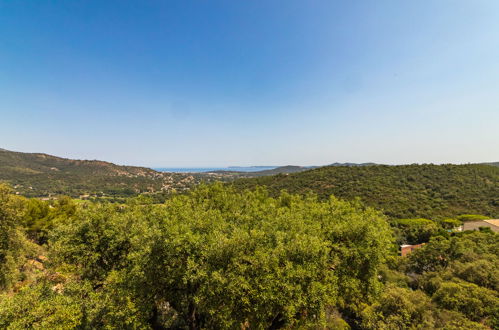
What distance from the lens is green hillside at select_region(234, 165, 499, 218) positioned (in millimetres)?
61781

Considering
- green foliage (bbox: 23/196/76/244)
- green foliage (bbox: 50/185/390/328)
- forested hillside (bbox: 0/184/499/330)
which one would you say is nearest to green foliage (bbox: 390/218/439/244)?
forested hillside (bbox: 0/184/499/330)

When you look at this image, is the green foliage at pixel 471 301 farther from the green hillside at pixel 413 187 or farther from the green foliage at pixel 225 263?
the green hillside at pixel 413 187

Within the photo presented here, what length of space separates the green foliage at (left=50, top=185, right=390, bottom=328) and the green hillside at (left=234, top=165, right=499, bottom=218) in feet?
161

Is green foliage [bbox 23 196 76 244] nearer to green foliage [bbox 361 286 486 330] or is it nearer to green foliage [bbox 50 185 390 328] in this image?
green foliage [bbox 50 185 390 328]

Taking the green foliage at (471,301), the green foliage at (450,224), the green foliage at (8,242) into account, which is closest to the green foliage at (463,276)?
the green foliage at (471,301)

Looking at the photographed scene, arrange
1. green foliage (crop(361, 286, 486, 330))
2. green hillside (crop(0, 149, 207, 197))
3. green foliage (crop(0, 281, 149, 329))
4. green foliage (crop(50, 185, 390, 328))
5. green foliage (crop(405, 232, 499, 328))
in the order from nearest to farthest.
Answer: green foliage (crop(0, 281, 149, 329)), green foliage (crop(50, 185, 390, 328)), green foliage (crop(361, 286, 486, 330)), green foliage (crop(405, 232, 499, 328)), green hillside (crop(0, 149, 207, 197))

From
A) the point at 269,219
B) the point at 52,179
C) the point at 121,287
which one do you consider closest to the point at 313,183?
the point at 269,219

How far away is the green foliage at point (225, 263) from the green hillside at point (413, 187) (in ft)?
161

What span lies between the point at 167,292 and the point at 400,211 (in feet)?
238

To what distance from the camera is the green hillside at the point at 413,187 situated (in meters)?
61.8

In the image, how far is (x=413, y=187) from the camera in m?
73.6

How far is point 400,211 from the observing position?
61.3 m

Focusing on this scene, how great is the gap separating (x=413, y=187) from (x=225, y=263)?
8936cm

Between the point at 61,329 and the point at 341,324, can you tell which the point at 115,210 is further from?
the point at 341,324
